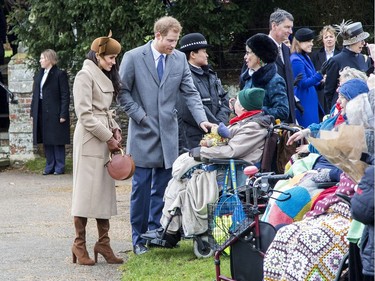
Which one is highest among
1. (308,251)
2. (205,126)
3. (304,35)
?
(304,35)

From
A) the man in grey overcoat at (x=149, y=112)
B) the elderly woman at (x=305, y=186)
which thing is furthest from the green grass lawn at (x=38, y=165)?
the elderly woman at (x=305, y=186)

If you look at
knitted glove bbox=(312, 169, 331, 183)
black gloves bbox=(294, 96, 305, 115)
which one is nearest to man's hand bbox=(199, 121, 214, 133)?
knitted glove bbox=(312, 169, 331, 183)

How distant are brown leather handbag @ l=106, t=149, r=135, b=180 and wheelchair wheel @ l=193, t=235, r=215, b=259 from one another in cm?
82

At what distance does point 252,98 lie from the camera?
8.79 metres

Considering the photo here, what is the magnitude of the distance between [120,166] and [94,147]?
344mm

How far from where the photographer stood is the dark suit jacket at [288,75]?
1093 centimetres

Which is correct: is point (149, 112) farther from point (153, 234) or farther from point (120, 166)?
point (153, 234)

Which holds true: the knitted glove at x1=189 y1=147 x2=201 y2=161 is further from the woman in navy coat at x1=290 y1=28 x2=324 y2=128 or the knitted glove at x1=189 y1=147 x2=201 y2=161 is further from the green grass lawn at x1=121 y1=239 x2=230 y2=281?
the woman in navy coat at x1=290 y1=28 x2=324 y2=128

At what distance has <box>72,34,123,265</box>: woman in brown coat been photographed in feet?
29.1

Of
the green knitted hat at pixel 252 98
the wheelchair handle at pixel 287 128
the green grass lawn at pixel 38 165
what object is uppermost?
the green knitted hat at pixel 252 98

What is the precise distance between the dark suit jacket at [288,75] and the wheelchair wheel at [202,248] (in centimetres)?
232

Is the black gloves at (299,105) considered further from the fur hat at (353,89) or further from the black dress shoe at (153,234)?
the fur hat at (353,89)

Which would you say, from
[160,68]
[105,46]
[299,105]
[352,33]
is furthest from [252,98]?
[352,33]

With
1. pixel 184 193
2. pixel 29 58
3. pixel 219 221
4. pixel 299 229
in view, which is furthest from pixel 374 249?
pixel 29 58
